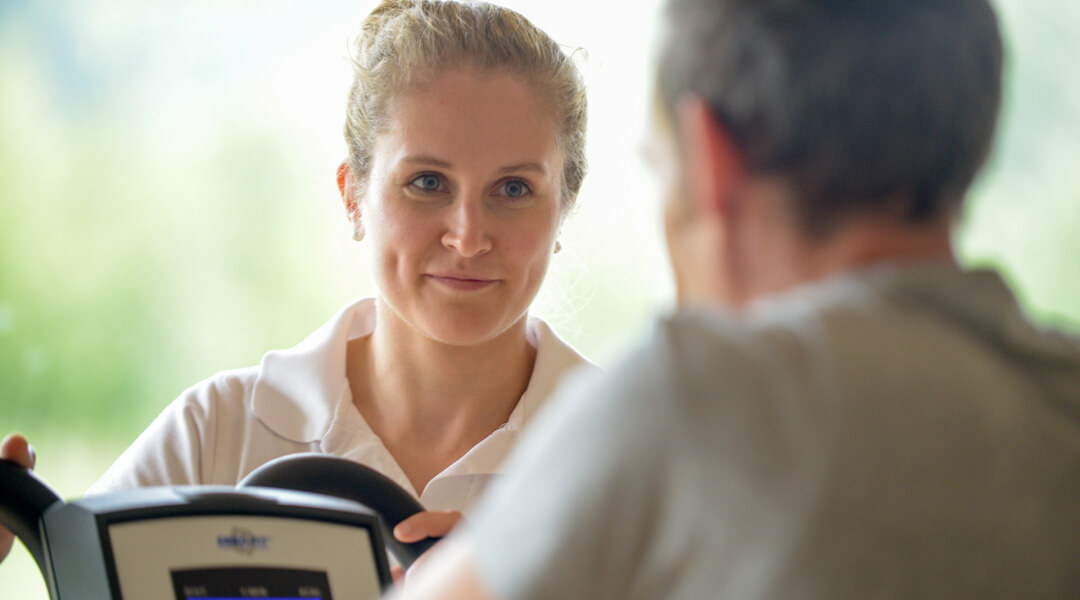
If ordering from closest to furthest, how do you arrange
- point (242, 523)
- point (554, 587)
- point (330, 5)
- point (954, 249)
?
point (554, 587) < point (954, 249) < point (242, 523) < point (330, 5)

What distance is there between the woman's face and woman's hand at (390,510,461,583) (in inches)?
23.9

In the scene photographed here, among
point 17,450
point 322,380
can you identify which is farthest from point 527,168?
point 17,450

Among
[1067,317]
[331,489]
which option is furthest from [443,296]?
[1067,317]

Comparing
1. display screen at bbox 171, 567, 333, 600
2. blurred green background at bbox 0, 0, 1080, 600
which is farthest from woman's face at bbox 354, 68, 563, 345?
blurred green background at bbox 0, 0, 1080, 600

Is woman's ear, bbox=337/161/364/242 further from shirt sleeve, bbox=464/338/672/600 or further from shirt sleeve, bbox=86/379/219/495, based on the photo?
shirt sleeve, bbox=464/338/672/600

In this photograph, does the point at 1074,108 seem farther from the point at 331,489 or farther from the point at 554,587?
the point at 554,587

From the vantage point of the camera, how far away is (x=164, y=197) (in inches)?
111

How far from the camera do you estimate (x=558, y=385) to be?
1885mm

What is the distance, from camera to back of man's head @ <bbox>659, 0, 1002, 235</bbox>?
64 cm

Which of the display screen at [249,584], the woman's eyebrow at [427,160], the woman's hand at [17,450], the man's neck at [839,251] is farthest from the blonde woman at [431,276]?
the man's neck at [839,251]

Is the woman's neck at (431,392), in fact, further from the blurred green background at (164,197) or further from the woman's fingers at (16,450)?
the blurred green background at (164,197)

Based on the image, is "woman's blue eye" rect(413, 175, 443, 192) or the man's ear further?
"woman's blue eye" rect(413, 175, 443, 192)

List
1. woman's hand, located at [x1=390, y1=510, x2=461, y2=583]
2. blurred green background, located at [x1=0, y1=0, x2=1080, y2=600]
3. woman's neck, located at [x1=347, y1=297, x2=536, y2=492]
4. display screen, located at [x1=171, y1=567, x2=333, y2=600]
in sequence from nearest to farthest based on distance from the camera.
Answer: display screen, located at [x1=171, y1=567, x2=333, y2=600] → woman's hand, located at [x1=390, y1=510, x2=461, y2=583] → woman's neck, located at [x1=347, y1=297, x2=536, y2=492] → blurred green background, located at [x1=0, y1=0, x2=1080, y2=600]

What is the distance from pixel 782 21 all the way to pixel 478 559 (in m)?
0.35
